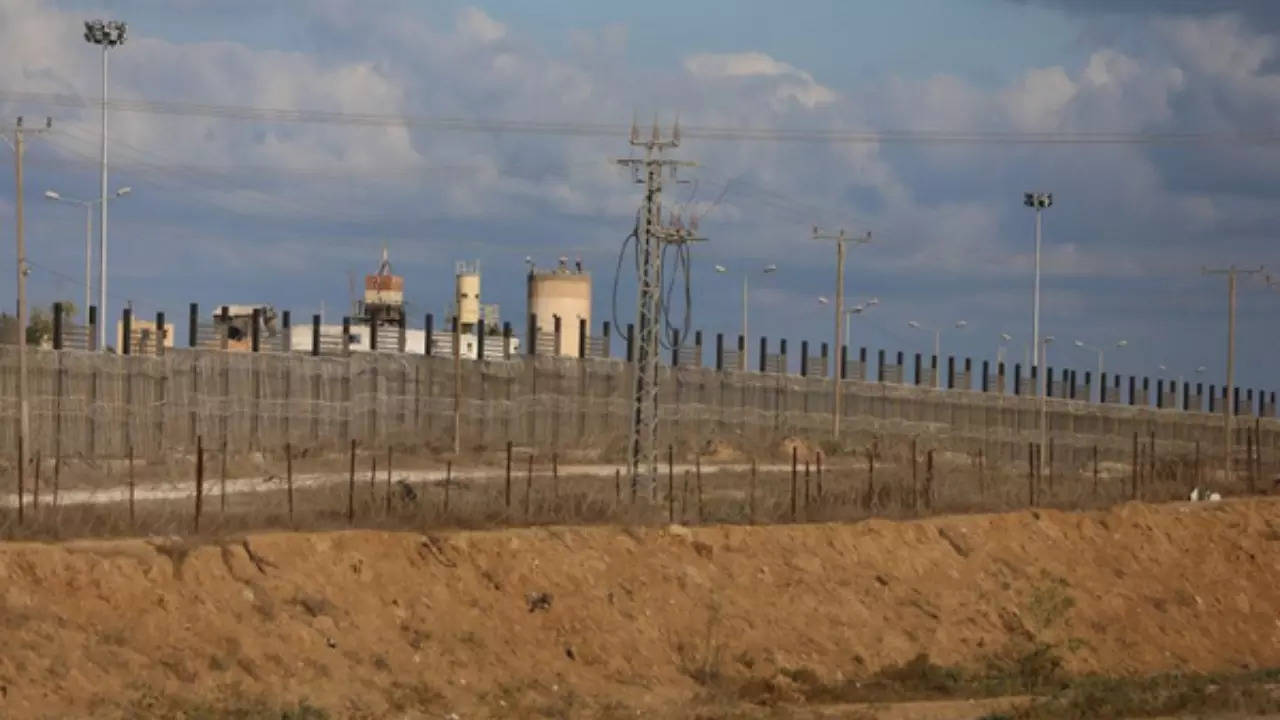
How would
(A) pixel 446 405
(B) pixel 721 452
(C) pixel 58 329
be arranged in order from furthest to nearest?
(B) pixel 721 452 < (A) pixel 446 405 < (C) pixel 58 329

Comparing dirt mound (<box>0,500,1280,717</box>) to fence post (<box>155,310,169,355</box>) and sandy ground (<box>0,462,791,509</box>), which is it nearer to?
sandy ground (<box>0,462,791,509</box>)

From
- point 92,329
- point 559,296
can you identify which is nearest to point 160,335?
point 92,329

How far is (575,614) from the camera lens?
32.3 metres

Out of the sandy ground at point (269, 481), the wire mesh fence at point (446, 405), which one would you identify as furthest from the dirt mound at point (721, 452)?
the sandy ground at point (269, 481)

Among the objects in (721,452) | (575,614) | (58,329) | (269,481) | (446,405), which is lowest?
(575,614)

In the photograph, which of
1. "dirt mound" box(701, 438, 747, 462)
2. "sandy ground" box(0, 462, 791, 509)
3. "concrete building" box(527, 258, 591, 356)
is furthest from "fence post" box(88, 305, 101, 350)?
"concrete building" box(527, 258, 591, 356)

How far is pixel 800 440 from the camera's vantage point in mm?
72812

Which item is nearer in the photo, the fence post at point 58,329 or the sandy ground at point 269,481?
the sandy ground at point 269,481

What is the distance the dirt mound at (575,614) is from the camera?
85.2ft

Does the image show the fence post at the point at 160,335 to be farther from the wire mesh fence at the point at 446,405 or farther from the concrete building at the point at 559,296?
the concrete building at the point at 559,296

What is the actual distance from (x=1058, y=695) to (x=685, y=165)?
15.4 meters

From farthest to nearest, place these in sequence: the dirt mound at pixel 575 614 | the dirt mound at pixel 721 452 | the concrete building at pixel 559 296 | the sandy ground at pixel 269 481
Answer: the concrete building at pixel 559 296, the dirt mound at pixel 721 452, the sandy ground at pixel 269 481, the dirt mound at pixel 575 614

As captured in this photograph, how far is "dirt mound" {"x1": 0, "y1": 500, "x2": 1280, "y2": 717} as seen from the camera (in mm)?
25969

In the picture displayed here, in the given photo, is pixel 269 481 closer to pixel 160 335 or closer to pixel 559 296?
pixel 160 335
